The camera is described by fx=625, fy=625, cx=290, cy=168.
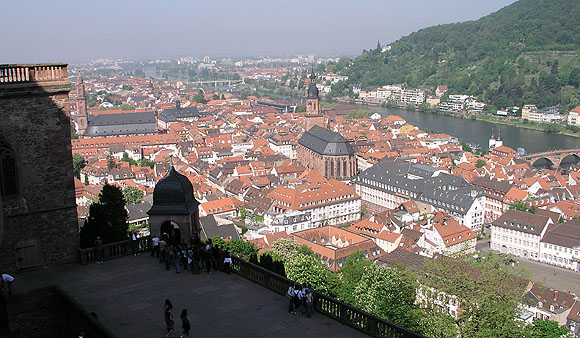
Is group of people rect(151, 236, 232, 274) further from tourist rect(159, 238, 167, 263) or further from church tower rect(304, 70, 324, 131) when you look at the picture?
church tower rect(304, 70, 324, 131)

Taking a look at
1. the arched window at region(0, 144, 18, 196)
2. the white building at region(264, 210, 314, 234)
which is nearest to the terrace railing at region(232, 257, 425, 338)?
the arched window at region(0, 144, 18, 196)

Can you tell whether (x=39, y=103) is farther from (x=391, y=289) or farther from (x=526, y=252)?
(x=526, y=252)

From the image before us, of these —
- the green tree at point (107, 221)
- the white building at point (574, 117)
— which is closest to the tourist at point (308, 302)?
the green tree at point (107, 221)

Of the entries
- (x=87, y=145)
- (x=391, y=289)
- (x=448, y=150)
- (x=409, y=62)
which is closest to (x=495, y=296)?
(x=391, y=289)

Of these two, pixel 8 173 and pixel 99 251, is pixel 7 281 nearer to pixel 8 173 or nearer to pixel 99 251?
pixel 99 251

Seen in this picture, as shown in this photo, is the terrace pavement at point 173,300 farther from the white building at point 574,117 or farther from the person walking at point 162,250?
the white building at point 574,117

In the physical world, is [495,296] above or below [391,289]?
above
